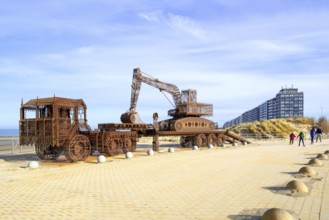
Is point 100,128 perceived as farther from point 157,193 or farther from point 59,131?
point 157,193

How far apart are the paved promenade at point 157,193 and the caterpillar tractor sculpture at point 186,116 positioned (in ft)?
49.4

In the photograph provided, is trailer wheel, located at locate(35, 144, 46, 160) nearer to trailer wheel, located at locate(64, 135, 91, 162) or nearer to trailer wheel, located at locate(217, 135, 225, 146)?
trailer wheel, located at locate(64, 135, 91, 162)

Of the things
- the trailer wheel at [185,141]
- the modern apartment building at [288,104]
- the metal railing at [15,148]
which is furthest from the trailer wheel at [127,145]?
the modern apartment building at [288,104]

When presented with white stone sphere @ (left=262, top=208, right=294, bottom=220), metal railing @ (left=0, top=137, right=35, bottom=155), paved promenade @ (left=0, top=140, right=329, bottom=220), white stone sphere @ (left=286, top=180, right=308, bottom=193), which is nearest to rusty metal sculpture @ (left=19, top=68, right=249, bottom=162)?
paved promenade @ (left=0, top=140, right=329, bottom=220)

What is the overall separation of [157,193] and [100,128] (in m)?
14.5

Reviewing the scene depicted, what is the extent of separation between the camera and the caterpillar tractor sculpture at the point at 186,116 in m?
31.0

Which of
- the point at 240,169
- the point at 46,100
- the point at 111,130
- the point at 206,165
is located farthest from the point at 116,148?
the point at 240,169

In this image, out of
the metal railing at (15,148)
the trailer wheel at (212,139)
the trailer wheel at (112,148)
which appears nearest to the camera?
the trailer wheel at (112,148)

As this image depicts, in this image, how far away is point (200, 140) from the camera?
32.2m

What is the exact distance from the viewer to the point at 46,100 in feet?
64.1

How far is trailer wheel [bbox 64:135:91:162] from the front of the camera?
63.0 feet

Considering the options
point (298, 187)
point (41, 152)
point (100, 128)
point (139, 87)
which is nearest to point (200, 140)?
point (139, 87)

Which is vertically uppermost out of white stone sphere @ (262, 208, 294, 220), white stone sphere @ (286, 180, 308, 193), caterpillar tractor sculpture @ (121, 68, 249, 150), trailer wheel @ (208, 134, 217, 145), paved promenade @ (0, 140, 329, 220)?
caterpillar tractor sculpture @ (121, 68, 249, 150)

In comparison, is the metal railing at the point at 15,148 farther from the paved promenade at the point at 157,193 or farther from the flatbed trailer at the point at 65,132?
the paved promenade at the point at 157,193
